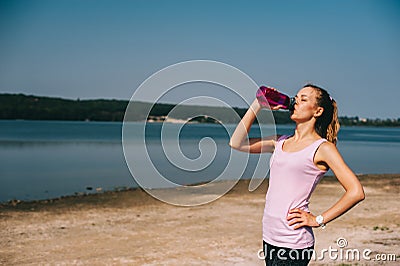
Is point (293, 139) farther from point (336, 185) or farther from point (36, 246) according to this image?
point (336, 185)

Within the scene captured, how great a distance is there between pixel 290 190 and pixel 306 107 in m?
0.53

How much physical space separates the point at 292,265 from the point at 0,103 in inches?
7165

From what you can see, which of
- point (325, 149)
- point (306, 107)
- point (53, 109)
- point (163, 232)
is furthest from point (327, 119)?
point (53, 109)

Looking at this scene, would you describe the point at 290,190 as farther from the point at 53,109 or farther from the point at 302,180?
the point at 53,109

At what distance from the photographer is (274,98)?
3221mm

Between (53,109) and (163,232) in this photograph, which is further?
(53,109)

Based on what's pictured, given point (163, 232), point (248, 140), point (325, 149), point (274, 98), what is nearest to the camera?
point (325, 149)

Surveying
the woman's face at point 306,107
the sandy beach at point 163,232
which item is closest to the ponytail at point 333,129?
the woman's face at point 306,107

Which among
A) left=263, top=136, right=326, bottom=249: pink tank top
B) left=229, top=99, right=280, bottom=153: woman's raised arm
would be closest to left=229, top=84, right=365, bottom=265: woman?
left=263, top=136, right=326, bottom=249: pink tank top

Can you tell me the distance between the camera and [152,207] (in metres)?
14.2

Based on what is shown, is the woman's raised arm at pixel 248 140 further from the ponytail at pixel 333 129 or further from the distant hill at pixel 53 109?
the distant hill at pixel 53 109

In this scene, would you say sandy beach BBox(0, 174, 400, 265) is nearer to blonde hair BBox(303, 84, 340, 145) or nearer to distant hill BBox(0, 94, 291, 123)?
blonde hair BBox(303, 84, 340, 145)

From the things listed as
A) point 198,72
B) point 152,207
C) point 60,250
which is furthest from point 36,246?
point 198,72

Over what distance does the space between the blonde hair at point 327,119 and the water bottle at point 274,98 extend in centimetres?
18
